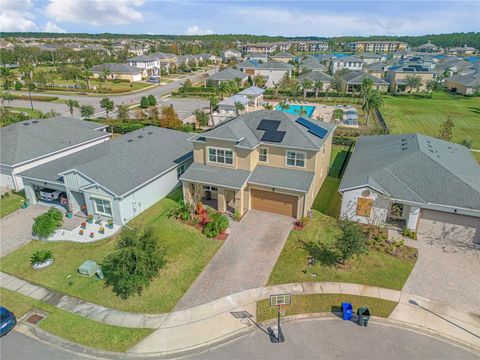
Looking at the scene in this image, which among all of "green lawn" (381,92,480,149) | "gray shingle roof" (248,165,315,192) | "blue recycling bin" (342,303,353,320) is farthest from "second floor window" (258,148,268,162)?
"green lawn" (381,92,480,149)

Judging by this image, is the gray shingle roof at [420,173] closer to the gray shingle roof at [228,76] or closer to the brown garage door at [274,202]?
the brown garage door at [274,202]

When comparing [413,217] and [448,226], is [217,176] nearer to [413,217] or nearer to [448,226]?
[413,217]

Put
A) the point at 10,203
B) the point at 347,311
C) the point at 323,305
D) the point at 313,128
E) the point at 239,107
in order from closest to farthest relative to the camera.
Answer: the point at 347,311
the point at 323,305
the point at 313,128
the point at 10,203
the point at 239,107

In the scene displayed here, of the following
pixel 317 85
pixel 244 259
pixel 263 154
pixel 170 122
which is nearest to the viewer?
pixel 244 259

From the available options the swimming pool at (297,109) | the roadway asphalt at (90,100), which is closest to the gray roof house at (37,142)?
the roadway asphalt at (90,100)

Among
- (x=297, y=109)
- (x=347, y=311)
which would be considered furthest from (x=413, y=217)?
(x=297, y=109)

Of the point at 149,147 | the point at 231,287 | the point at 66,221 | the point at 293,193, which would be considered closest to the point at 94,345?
the point at 231,287

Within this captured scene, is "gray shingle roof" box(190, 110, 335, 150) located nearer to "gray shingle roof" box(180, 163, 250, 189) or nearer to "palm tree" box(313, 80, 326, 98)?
"gray shingle roof" box(180, 163, 250, 189)
